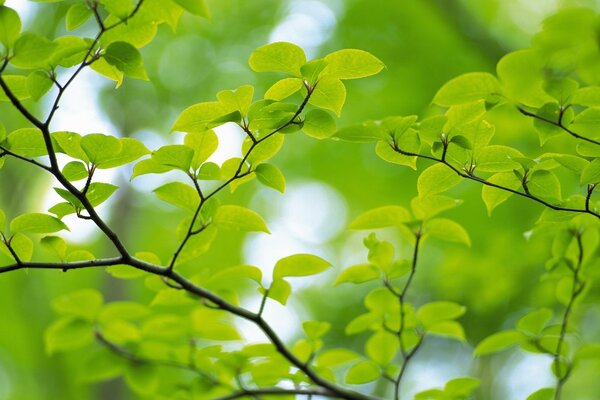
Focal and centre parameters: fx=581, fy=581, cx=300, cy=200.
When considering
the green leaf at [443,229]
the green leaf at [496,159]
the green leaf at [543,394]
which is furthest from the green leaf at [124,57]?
the green leaf at [543,394]

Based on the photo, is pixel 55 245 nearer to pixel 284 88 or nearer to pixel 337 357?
pixel 284 88

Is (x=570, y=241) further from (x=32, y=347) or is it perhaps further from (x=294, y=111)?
(x=32, y=347)

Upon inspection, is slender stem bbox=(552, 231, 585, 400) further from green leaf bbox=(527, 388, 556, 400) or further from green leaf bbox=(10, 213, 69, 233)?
green leaf bbox=(10, 213, 69, 233)

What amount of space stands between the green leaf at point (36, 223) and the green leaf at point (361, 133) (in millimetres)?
545

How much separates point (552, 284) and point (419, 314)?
73cm

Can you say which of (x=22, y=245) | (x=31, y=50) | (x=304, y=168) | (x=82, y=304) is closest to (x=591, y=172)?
(x=31, y=50)

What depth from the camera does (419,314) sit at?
4.51ft

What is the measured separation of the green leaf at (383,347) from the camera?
141 cm

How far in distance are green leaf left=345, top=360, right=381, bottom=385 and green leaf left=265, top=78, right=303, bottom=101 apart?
2.41 ft

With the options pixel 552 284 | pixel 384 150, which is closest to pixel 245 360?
pixel 384 150

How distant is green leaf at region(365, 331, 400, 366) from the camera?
1407 millimetres

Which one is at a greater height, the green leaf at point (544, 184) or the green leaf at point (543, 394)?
the green leaf at point (544, 184)

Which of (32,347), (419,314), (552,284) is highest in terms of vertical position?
(32,347)

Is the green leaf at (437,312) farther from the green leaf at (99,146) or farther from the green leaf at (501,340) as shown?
the green leaf at (99,146)
